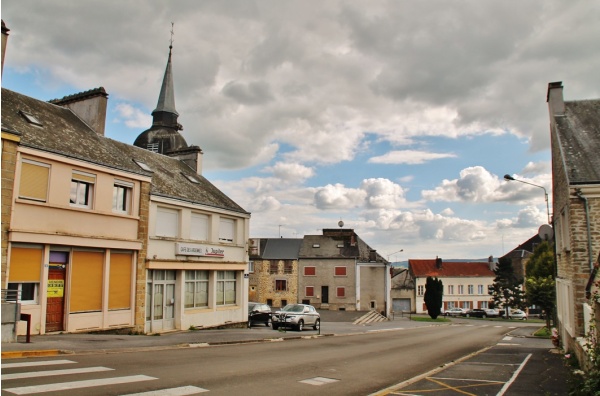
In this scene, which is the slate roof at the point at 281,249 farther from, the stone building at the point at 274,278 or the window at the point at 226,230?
the window at the point at 226,230

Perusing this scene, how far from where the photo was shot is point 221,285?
84.4 feet

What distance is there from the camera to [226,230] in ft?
86.6

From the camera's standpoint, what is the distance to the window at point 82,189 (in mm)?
17562

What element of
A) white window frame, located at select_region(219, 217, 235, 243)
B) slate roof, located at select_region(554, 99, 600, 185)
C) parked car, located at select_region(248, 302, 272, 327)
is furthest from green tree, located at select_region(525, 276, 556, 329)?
white window frame, located at select_region(219, 217, 235, 243)

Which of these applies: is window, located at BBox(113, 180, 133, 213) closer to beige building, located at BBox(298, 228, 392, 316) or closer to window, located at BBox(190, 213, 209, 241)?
window, located at BBox(190, 213, 209, 241)

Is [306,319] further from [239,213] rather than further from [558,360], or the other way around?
[558,360]

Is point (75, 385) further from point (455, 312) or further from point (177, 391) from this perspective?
point (455, 312)

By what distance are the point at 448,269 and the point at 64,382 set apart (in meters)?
77.9

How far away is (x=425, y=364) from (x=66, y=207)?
13.1 m

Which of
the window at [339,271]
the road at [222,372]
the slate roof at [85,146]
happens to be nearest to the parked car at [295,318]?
the slate roof at [85,146]

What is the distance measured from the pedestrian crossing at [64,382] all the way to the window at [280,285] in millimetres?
42670

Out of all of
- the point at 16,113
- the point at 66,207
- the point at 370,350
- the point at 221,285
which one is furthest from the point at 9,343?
the point at 221,285

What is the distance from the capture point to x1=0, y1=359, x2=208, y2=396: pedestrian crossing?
300 inches

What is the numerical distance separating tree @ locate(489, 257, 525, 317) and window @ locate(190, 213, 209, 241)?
54351 millimetres
